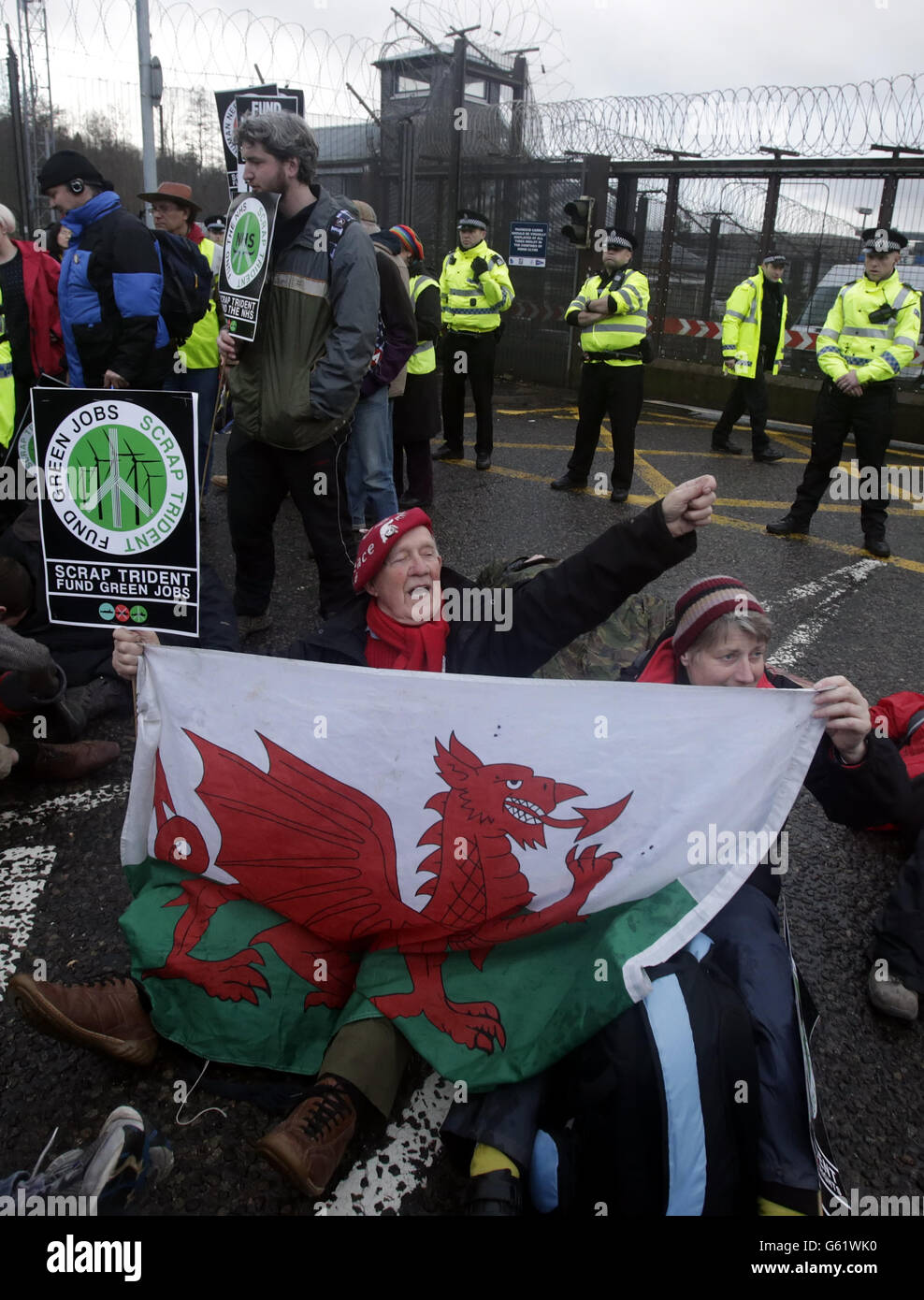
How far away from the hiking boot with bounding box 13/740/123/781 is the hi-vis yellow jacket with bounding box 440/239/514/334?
5491 mm

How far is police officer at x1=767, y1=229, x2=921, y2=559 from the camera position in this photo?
6027 mm

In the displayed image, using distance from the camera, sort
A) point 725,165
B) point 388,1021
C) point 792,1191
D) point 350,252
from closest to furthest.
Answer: point 792,1191, point 388,1021, point 350,252, point 725,165

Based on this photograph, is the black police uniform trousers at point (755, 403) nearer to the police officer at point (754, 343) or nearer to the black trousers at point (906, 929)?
the police officer at point (754, 343)

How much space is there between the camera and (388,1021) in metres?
2.01

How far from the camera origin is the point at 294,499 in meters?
4.14

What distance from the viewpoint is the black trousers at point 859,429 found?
618 centimetres

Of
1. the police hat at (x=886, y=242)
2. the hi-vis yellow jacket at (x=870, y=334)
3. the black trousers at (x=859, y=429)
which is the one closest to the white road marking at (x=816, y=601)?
the black trousers at (x=859, y=429)

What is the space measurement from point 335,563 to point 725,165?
9110mm

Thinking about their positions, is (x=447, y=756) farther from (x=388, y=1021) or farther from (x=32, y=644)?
(x=32, y=644)

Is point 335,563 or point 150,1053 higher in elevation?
point 335,563

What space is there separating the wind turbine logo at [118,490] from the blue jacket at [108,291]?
246cm

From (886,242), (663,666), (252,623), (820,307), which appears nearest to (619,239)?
(886,242)

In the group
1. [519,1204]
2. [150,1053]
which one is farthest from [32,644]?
[519,1204]

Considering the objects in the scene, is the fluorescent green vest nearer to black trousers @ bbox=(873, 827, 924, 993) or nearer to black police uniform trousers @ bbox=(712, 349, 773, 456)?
black police uniform trousers @ bbox=(712, 349, 773, 456)
